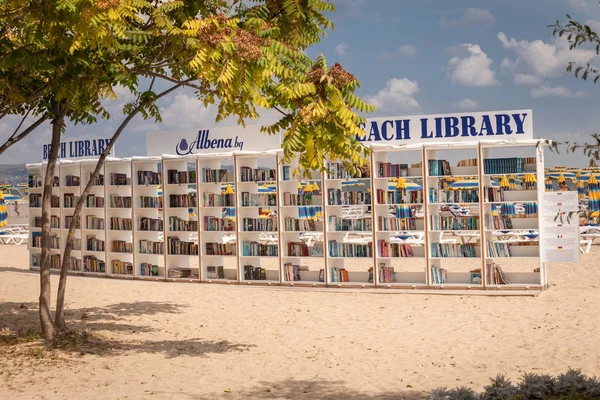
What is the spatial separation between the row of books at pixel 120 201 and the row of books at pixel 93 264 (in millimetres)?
1538

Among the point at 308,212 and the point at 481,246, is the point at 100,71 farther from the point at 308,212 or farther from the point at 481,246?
the point at 481,246

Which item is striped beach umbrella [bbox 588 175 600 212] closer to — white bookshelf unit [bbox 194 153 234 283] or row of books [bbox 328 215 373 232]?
row of books [bbox 328 215 373 232]

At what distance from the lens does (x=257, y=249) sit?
614 inches

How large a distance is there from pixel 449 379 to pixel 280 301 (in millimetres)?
6073

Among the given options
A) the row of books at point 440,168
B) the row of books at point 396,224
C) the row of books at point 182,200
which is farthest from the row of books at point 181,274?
the row of books at point 440,168

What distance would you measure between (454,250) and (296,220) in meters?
3.41

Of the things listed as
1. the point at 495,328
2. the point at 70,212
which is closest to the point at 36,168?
the point at 70,212

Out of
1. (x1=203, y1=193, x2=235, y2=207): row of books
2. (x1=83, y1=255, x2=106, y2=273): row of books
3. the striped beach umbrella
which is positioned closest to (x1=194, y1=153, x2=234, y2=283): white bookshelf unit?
(x1=203, y1=193, x2=235, y2=207): row of books

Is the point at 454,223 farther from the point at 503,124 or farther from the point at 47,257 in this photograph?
the point at 47,257

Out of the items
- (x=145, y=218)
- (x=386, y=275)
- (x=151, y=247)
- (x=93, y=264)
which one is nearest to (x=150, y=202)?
Result: (x=145, y=218)

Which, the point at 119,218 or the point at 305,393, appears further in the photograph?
the point at 119,218

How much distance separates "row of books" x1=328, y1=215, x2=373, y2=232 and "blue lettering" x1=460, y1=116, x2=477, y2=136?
2.65m

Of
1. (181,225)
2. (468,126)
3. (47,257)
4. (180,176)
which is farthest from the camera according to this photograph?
(181,225)

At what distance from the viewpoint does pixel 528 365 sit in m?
8.66
